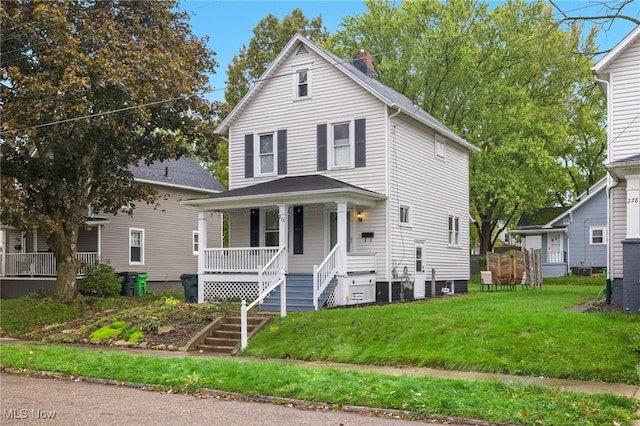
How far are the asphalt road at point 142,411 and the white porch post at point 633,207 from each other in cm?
908

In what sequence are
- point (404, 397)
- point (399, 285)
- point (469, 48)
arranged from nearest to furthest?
point (404, 397) < point (399, 285) < point (469, 48)

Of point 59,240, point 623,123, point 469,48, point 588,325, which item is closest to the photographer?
point 588,325

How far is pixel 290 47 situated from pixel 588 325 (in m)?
14.0

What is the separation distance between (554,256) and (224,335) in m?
31.0

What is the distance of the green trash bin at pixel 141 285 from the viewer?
27.7m

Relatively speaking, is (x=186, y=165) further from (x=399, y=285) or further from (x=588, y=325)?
(x=588, y=325)

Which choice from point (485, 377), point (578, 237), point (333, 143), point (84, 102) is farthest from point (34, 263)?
point (578, 237)

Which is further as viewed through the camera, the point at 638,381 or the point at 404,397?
the point at 638,381

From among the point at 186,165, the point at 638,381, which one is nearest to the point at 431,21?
the point at 186,165

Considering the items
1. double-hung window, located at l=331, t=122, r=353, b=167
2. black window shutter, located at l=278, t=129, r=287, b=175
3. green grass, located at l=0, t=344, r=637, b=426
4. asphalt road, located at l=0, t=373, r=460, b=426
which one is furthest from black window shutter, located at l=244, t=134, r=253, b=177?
asphalt road, located at l=0, t=373, r=460, b=426

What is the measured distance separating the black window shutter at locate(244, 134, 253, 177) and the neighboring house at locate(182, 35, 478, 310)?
1.4 inches

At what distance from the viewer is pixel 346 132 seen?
70.1 feet

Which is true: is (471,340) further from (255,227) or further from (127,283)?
(127,283)

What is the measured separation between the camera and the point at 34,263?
28.1m
